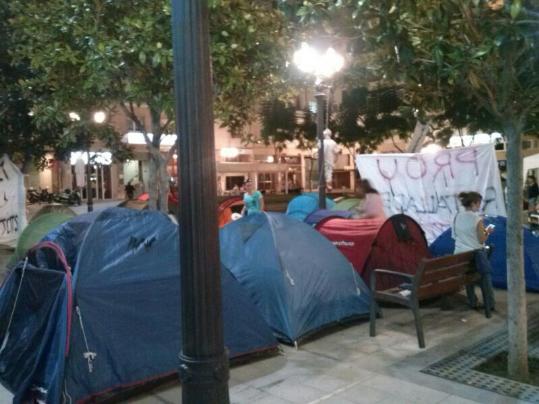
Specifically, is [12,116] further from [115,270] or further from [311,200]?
[115,270]

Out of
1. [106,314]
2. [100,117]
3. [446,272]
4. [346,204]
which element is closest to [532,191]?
[346,204]

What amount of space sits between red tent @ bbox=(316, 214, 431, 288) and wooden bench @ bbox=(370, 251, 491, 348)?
104 centimetres

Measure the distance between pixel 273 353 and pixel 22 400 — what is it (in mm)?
2287

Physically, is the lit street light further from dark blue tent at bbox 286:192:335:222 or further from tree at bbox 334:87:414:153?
tree at bbox 334:87:414:153

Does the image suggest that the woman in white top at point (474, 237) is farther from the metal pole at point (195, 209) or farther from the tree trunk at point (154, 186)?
the tree trunk at point (154, 186)

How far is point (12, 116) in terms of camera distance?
11047mm

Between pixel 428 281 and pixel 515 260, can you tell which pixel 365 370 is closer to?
pixel 428 281

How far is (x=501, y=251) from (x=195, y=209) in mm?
6426

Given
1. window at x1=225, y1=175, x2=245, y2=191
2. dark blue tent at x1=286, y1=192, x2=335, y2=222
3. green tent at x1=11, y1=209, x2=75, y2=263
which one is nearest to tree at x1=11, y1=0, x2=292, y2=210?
green tent at x1=11, y1=209, x2=75, y2=263

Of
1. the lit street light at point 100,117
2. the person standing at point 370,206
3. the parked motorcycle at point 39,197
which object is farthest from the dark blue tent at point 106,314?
the parked motorcycle at point 39,197

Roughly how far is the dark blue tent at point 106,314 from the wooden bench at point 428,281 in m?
1.39

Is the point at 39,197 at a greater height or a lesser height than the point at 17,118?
lesser

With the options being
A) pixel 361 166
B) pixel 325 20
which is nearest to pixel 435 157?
pixel 361 166

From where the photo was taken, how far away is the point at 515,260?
495 centimetres
